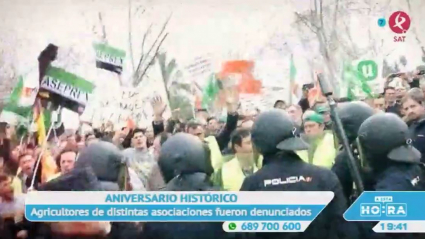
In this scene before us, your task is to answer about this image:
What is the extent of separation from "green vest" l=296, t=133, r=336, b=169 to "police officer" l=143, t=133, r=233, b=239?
527 millimetres

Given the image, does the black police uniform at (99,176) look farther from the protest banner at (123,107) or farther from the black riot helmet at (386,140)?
the black riot helmet at (386,140)

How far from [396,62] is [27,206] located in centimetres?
220

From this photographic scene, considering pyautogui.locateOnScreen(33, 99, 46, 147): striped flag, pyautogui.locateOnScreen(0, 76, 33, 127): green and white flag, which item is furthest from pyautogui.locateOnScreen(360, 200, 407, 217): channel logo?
pyautogui.locateOnScreen(0, 76, 33, 127): green and white flag

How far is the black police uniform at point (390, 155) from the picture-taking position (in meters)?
3.31

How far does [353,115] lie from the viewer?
334 centimetres

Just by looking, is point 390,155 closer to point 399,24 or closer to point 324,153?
point 324,153

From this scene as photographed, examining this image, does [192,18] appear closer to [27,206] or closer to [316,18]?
[316,18]

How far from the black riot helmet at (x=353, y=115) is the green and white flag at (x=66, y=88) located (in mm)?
1404

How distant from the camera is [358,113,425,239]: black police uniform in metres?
3.31

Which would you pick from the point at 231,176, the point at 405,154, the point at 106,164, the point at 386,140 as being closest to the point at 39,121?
the point at 106,164

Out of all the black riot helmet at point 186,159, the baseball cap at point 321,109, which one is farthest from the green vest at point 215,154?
the baseball cap at point 321,109

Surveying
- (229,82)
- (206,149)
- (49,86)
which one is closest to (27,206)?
(49,86)

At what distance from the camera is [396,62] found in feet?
11.0

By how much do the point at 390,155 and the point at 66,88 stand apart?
1.83 m
